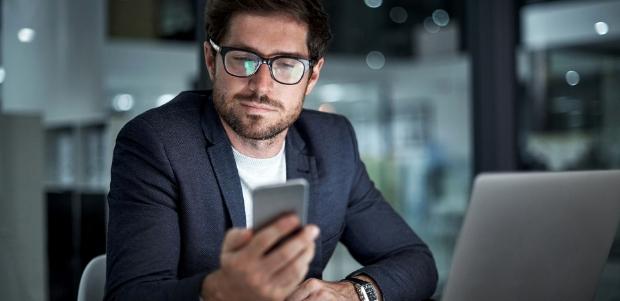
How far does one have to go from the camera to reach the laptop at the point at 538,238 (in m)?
1.45

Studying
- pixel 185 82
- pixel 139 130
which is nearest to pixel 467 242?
pixel 139 130

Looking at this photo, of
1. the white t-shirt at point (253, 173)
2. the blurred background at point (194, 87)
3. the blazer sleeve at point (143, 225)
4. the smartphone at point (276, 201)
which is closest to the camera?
the smartphone at point (276, 201)

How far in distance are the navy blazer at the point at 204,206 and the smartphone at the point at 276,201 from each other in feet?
0.90

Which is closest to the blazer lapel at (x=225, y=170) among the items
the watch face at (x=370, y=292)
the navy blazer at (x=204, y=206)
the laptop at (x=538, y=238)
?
the navy blazer at (x=204, y=206)

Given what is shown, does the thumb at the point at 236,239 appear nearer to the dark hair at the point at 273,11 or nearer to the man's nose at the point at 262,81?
the man's nose at the point at 262,81

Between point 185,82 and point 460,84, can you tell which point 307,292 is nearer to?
point 185,82

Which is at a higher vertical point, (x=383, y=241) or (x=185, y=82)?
(x=185, y=82)

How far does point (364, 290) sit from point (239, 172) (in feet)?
1.44

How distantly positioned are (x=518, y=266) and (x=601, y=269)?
0.55ft

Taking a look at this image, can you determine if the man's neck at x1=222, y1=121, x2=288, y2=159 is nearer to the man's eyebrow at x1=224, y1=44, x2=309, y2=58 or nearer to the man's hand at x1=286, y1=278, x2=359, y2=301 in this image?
the man's eyebrow at x1=224, y1=44, x2=309, y2=58

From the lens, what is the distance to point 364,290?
166 centimetres

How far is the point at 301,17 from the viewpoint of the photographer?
5.76 ft

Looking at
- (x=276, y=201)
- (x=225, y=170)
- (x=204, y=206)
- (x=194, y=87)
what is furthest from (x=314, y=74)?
(x=194, y=87)

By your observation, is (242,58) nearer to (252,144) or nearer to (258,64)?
(258,64)
